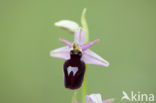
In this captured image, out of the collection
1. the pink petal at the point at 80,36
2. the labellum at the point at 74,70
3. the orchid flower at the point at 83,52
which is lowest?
the labellum at the point at 74,70

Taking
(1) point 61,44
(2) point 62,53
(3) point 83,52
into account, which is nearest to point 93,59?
(3) point 83,52

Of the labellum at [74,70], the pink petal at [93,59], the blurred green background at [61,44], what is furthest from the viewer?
the blurred green background at [61,44]

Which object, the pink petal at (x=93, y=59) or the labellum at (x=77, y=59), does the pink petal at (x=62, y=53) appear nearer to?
the labellum at (x=77, y=59)

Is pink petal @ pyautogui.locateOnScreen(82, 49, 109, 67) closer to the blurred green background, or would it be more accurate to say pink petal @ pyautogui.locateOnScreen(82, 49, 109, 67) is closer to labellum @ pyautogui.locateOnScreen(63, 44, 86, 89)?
labellum @ pyautogui.locateOnScreen(63, 44, 86, 89)

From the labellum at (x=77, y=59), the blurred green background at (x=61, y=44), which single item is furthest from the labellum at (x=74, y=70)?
the blurred green background at (x=61, y=44)

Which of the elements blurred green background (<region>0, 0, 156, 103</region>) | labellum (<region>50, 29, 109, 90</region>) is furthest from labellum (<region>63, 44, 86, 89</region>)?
blurred green background (<region>0, 0, 156, 103</region>)

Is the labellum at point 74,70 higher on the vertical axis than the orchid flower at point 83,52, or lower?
lower

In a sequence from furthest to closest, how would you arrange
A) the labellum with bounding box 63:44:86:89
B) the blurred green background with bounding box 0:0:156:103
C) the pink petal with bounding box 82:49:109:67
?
1. the blurred green background with bounding box 0:0:156:103
2. the pink petal with bounding box 82:49:109:67
3. the labellum with bounding box 63:44:86:89
